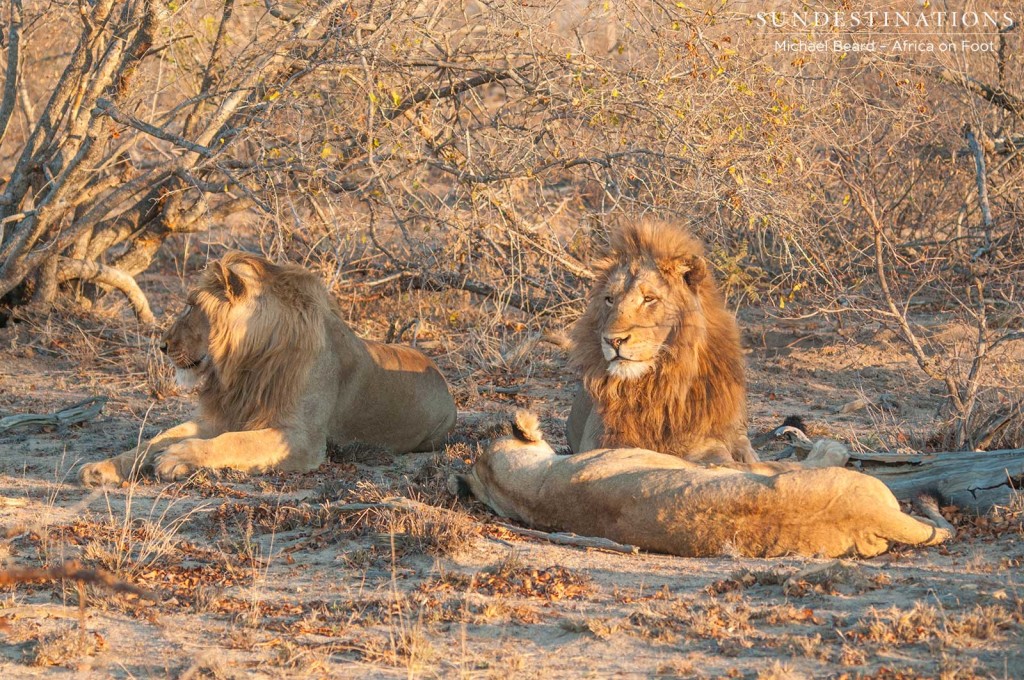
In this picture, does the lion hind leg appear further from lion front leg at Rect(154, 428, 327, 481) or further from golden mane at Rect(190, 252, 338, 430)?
golden mane at Rect(190, 252, 338, 430)

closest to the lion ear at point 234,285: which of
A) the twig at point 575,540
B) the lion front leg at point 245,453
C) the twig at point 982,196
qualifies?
the lion front leg at point 245,453

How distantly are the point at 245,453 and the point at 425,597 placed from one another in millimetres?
2445

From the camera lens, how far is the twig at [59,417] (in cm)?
742

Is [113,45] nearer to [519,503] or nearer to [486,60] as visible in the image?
[486,60]

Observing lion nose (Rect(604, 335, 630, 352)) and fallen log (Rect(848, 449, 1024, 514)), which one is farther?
lion nose (Rect(604, 335, 630, 352))

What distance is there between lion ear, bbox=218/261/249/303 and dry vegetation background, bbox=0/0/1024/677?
1.08 metres

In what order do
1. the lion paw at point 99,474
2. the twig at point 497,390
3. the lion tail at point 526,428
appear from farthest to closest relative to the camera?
the twig at point 497,390
the lion paw at point 99,474
the lion tail at point 526,428

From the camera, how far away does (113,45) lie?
357 inches

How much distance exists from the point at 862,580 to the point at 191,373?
3.93 metres

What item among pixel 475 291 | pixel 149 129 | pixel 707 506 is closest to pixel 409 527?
pixel 707 506

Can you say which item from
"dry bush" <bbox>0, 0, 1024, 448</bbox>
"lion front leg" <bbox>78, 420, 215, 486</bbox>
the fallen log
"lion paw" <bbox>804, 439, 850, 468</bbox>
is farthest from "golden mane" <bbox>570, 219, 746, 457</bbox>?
"lion front leg" <bbox>78, 420, 215, 486</bbox>

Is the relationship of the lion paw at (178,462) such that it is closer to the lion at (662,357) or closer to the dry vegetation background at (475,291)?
the dry vegetation background at (475,291)

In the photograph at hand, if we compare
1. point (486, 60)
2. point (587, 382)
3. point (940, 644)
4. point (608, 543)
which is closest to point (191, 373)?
point (587, 382)

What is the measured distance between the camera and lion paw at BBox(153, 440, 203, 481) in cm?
615
